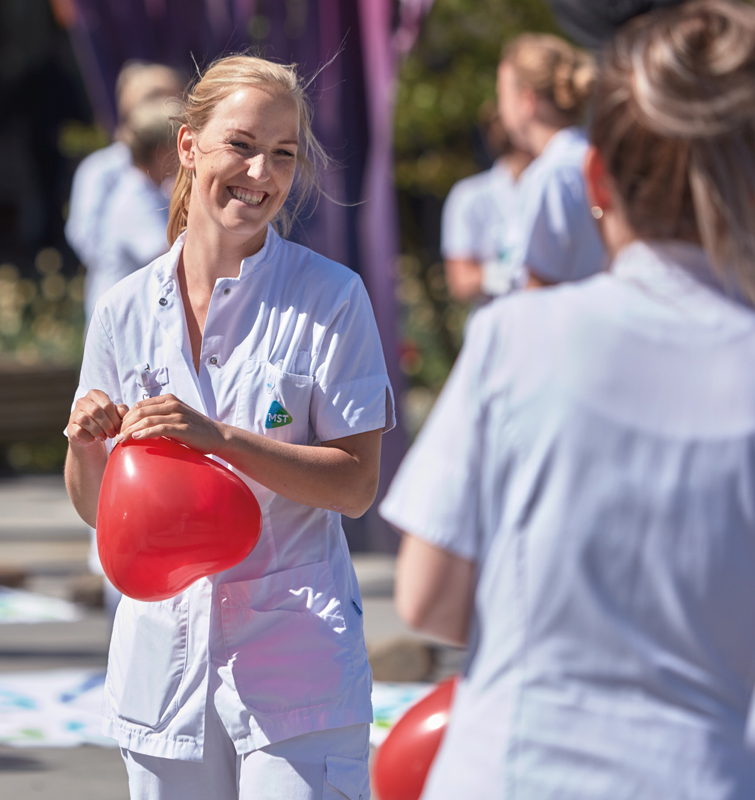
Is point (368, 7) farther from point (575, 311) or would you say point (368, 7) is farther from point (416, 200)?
point (416, 200)

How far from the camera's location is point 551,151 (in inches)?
182

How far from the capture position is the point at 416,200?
17.1m

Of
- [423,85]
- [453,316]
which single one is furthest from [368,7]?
[453,316]

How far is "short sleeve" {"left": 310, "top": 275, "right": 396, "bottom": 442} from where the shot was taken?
2.23 metres

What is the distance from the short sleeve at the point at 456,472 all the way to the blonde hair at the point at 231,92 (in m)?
1.01

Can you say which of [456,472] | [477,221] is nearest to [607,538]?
[456,472]

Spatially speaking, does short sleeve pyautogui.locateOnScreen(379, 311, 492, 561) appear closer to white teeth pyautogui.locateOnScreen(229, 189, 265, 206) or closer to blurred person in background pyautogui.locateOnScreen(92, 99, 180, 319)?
white teeth pyautogui.locateOnScreen(229, 189, 265, 206)

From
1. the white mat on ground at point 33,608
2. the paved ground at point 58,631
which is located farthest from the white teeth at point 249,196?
the white mat on ground at point 33,608

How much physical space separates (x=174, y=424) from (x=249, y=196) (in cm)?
46

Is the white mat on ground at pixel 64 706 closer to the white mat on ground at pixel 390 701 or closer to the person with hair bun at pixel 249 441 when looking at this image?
the white mat on ground at pixel 390 701

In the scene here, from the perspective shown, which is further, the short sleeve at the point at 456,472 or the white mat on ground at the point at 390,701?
the white mat on ground at the point at 390,701

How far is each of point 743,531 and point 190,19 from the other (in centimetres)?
736

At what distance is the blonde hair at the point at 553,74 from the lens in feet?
15.5

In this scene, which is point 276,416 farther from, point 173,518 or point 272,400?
point 173,518
